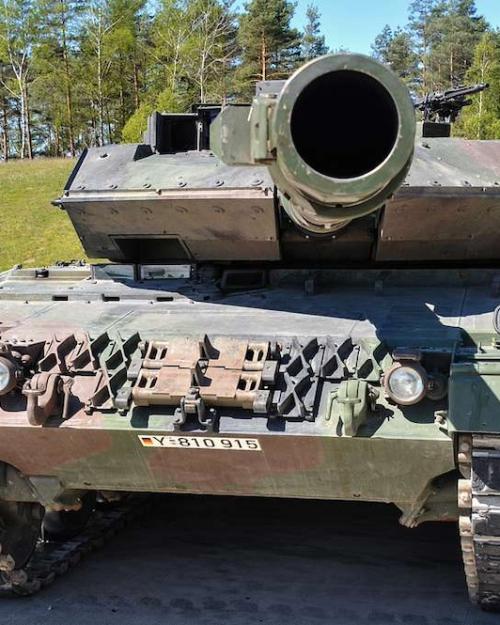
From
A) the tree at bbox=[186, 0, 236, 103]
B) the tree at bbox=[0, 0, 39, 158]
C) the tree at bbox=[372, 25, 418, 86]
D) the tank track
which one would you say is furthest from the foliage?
the tank track

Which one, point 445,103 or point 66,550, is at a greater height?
point 445,103

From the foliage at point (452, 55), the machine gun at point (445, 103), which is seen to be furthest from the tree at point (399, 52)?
the machine gun at point (445, 103)

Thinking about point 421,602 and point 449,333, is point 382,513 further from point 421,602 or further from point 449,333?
point 449,333

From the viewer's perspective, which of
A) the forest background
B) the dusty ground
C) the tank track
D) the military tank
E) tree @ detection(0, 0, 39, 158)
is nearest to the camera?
the military tank

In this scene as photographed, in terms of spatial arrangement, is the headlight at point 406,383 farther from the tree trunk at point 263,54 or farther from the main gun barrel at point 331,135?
the tree trunk at point 263,54

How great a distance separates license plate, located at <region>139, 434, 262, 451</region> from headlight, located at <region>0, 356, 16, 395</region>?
0.97 metres

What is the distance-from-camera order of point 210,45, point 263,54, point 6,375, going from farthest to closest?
point 263,54
point 210,45
point 6,375

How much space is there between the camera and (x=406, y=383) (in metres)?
5.17

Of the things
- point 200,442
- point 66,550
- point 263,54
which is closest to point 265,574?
point 66,550

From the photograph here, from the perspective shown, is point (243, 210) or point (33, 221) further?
point (33, 221)

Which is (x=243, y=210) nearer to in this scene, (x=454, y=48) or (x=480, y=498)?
(x=480, y=498)

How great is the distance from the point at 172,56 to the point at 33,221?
51.7 ft

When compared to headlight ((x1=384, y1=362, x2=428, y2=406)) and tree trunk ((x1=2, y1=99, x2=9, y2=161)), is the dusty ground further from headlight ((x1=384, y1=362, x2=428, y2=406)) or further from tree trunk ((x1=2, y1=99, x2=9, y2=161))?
tree trunk ((x1=2, y1=99, x2=9, y2=161))

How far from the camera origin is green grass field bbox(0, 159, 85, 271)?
25.5 m
